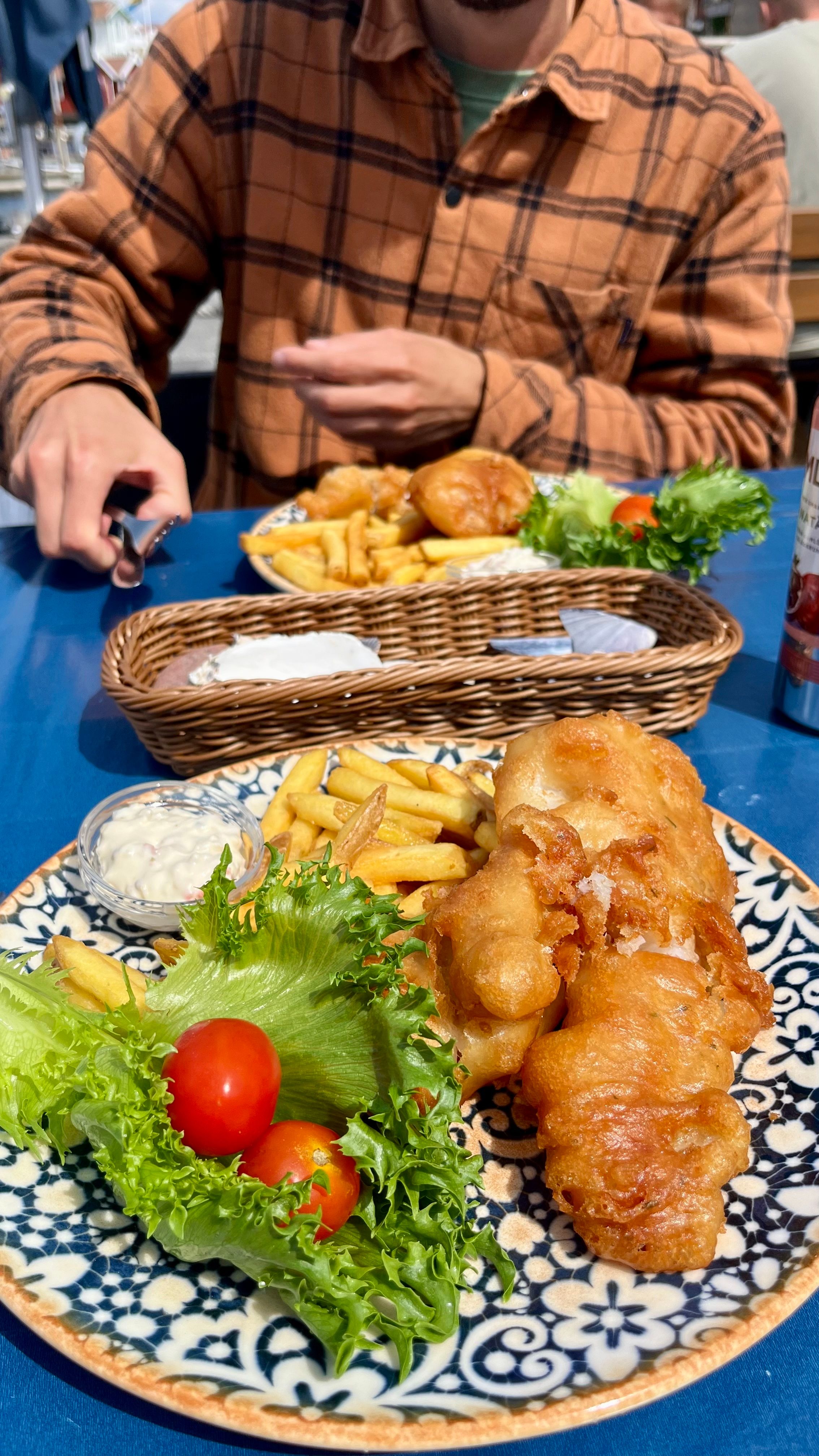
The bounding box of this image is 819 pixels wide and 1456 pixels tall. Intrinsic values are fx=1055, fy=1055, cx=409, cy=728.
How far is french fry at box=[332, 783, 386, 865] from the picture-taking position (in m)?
1.80

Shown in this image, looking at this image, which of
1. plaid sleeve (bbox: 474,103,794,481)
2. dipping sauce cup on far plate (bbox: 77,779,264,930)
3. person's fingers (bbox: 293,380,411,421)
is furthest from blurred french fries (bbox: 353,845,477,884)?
plaid sleeve (bbox: 474,103,794,481)

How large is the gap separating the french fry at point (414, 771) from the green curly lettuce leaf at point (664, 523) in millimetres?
1217

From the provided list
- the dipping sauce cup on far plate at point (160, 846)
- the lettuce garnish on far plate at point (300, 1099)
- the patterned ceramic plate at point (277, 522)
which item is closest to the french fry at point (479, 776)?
the dipping sauce cup on far plate at point (160, 846)

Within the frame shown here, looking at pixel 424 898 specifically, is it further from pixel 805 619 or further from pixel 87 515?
pixel 87 515

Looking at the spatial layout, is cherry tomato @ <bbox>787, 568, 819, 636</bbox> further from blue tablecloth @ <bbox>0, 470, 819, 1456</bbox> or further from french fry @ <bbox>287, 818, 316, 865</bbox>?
french fry @ <bbox>287, 818, 316, 865</bbox>

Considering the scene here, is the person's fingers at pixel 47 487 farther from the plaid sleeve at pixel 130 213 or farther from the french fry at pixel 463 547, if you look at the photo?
the french fry at pixel 463 547

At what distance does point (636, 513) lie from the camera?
329cm

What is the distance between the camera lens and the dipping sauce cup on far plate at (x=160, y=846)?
187 cm

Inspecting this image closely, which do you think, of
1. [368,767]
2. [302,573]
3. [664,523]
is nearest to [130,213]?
[302,573]

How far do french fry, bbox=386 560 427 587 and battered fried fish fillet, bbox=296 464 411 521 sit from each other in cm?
48

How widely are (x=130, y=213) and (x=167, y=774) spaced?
2871 mm

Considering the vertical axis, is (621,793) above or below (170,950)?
above

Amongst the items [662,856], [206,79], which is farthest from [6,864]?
[206,79]

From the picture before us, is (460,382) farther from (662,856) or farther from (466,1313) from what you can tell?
(466,1313)
